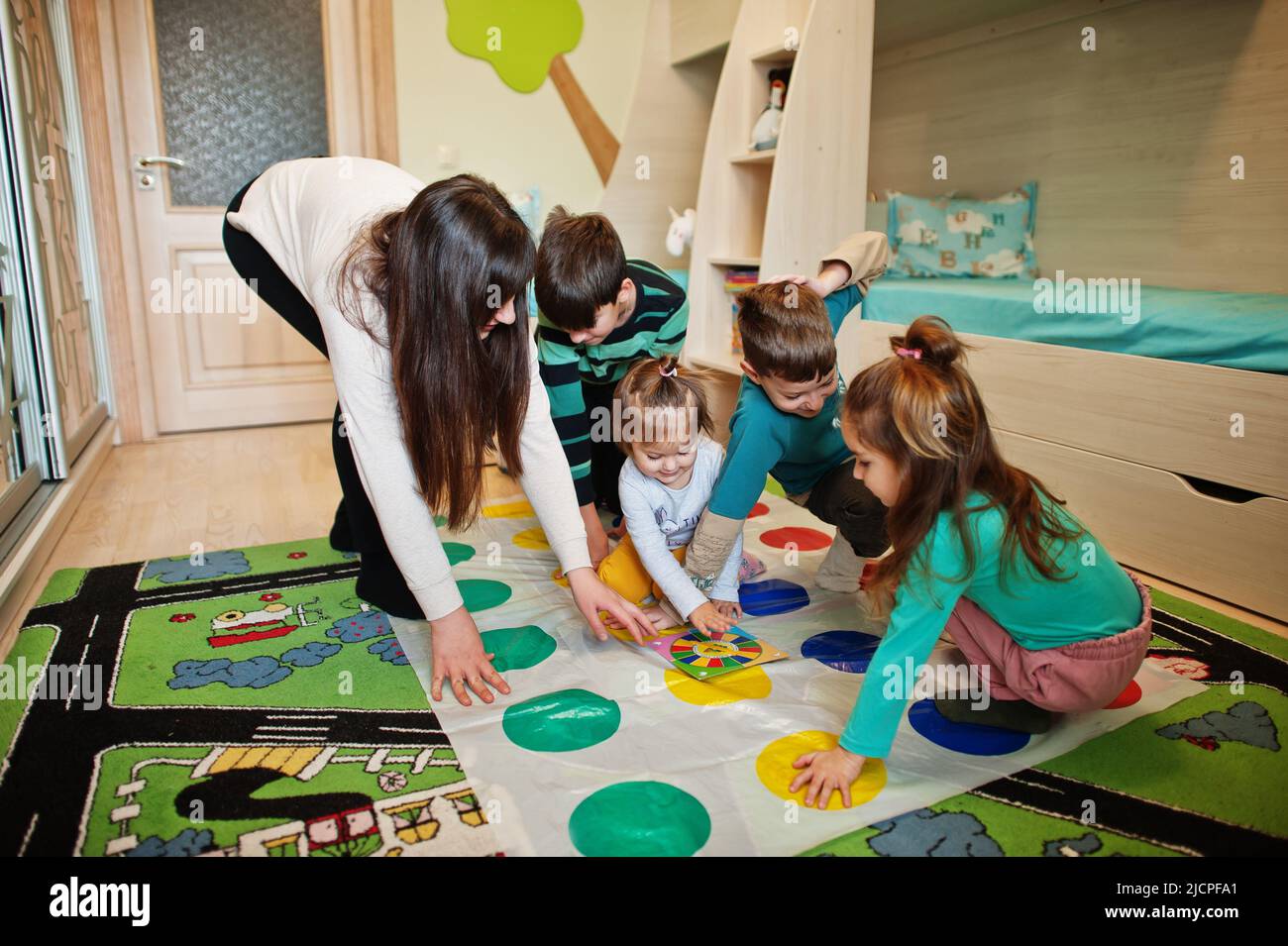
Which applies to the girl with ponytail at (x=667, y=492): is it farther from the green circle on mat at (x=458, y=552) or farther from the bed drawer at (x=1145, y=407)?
the bed drawer at (x=1145, y=407)

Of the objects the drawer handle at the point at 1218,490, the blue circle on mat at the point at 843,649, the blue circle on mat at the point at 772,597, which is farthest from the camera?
the drawer handle at the point at 1218,490

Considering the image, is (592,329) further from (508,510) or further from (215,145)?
(215,145)

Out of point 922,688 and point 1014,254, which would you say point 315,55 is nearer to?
point 1014,254

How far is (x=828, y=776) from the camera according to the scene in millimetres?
1038

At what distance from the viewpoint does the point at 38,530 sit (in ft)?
5.90

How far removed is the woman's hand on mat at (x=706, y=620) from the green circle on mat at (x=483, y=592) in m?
0.38

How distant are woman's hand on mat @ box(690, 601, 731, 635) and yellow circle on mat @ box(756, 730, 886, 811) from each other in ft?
0.96

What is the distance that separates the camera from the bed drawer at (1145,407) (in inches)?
60.4

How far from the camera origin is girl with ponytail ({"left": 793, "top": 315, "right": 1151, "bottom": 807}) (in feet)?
3.24

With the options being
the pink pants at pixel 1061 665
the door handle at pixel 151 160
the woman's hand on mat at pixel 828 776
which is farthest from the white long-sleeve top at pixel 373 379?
the door handle at pixel 151 160

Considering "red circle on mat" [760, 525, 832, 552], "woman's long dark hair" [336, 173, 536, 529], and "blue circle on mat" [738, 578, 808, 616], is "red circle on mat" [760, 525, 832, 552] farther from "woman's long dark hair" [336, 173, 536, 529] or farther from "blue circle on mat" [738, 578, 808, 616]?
"woman's long dark hair" [336, 173, 536, 529]

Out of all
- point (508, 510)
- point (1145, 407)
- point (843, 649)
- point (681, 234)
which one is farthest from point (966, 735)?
point (681, 234)

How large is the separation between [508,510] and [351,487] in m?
0.63

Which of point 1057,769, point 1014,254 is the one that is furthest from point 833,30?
point 1057,769
